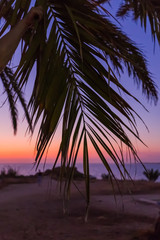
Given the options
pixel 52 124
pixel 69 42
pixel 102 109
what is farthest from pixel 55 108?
pixel 69 42

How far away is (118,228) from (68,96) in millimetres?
4713

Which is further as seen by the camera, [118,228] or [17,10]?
[118,228]

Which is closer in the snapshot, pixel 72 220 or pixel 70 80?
pixel 70 80

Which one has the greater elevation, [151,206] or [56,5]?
[56,5]

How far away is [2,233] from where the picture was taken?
20.2 ft

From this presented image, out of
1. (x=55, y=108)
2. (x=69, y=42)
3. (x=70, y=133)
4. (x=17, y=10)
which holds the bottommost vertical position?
(x=70, y=133)

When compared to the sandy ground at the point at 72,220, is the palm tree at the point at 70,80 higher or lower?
higher

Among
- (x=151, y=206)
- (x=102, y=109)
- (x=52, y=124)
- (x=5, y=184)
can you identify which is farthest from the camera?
(x=5, y=184)

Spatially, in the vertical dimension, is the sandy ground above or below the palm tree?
below

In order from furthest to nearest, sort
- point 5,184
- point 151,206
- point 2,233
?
point 5,184
point 151,206
point 2,233

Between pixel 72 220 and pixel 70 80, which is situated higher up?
pixel 70 80

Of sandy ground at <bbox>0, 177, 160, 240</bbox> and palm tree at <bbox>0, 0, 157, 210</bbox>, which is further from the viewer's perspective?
sandy ground at <bbox>0, 177, 160, 240</bbox>

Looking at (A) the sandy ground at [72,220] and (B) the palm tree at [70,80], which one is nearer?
(B) the palm tree at [70,80]

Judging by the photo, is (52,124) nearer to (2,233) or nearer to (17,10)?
(17,10)
